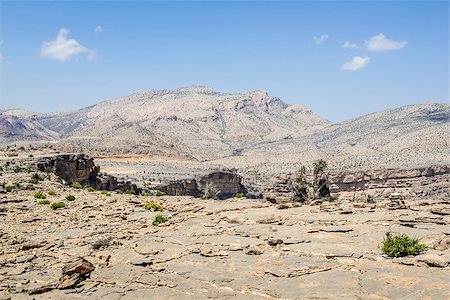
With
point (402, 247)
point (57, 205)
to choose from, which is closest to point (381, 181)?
point (57, 205)

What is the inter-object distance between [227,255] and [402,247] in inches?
203

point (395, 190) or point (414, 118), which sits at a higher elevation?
point (414, 118)

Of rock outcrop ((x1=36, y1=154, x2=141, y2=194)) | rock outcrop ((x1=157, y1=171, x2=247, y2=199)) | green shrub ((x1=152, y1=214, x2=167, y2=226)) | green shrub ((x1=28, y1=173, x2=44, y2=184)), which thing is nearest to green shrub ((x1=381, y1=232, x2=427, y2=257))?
green shrub ((x1=152, y1=214, x2=167, y2=226))

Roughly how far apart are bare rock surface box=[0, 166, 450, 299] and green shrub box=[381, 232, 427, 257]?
260 millimetres

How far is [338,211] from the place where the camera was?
18.6 meters

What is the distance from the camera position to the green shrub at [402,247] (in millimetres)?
11969

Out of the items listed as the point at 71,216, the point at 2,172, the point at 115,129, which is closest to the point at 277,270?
the point at 71,216

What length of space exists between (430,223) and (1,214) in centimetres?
1966

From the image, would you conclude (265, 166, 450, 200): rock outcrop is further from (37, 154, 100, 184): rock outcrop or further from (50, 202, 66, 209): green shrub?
(50, 202, 66, 209): green shrub

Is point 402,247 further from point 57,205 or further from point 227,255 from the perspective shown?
point 57,205

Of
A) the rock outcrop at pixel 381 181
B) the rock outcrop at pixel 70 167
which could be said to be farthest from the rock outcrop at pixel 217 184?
the rock outcrop at pixel 70 167

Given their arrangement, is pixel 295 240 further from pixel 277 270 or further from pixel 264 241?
pixel 277 270

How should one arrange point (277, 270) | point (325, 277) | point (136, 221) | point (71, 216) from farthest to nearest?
1. point (71, 216)
2. point (136, 221)
3. point (277, 270)
4. point (325, 277)

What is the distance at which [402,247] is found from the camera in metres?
12.0
